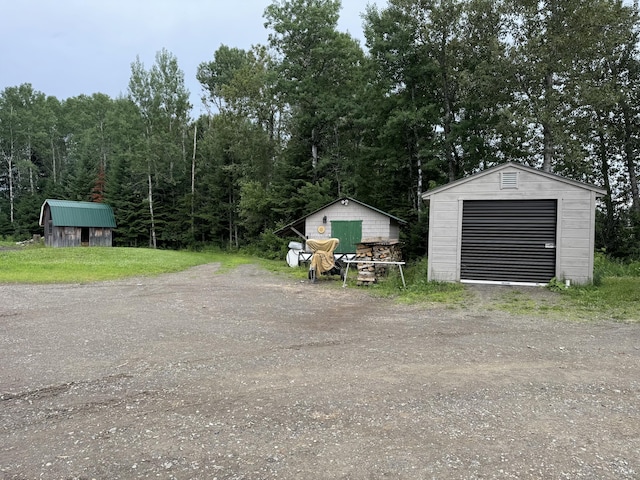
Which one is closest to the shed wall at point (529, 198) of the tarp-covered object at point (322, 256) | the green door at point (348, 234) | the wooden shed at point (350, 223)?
the tarp-covered object at point (322, 256)

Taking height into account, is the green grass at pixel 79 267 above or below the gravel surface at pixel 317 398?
below

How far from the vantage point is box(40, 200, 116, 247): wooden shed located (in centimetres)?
3098

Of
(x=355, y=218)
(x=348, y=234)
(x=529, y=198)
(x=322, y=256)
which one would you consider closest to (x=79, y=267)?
(x=322, y=256)

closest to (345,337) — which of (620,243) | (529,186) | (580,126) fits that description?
(529,186)

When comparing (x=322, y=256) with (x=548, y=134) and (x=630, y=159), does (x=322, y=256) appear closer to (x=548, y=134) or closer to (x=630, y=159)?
(x=548, y=134)

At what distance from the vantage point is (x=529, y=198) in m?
11.3

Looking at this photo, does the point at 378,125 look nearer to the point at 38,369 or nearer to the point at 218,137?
the point at 218,137

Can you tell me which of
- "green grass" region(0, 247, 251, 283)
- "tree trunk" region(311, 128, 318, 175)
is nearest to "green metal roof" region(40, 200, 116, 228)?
"green grass" region(0, 247, 251, 283)

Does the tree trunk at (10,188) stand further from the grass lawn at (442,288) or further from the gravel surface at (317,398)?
the gravel surface at (317,398)

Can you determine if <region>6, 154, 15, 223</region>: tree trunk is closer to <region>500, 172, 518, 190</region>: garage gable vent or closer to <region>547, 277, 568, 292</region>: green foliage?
<region>500, 172, 518, 190</region>: garage gable vent

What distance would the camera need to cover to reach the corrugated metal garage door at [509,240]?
11195mm

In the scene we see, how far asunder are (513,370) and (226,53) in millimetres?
46000

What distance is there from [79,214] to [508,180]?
31883 mm

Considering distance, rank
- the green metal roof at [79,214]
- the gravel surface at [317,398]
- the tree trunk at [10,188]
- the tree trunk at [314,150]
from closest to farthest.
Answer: the gravel surface at [317,398] < the tree trunk at [314,150] < the green metal roof at [79,214] < the tree trunk at [10,188]
